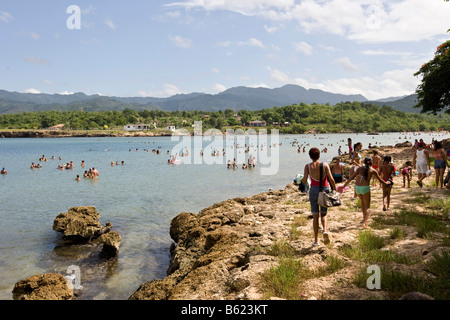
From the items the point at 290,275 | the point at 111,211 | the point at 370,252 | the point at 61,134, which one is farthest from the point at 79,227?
the point at 61,134

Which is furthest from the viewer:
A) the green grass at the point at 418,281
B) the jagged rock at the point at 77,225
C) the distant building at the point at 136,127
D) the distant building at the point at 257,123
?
the distant building at the point at 257,123

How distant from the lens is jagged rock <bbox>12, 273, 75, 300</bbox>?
7664mm

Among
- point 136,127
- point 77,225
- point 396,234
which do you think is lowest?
point 77,225

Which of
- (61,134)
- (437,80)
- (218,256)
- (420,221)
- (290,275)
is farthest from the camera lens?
(61,134)

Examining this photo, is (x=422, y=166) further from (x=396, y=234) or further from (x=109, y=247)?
(x=109, y=247)

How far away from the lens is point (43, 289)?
773 centimetres

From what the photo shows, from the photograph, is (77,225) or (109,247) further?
(77,225)

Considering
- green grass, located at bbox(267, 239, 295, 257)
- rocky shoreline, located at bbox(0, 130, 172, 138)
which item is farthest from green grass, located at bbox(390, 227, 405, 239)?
rocky shoreline, located at bbox(0, 130, 172, 138)

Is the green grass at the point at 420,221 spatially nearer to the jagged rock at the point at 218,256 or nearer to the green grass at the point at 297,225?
the green grass at the point at 297,225

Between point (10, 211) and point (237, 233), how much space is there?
56.2ft

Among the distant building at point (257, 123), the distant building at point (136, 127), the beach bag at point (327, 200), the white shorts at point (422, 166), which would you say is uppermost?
the distant building at point (257, 123)

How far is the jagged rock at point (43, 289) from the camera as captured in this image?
25.1ft

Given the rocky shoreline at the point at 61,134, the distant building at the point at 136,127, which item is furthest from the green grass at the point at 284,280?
the distant building at the point at 136,127

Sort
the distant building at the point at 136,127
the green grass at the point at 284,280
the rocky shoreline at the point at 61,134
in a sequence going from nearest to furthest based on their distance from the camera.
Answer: the green grass at the point at 284,280 → the rocky shoreline at the point at 61,134 → the distant building at the point at 136,127
